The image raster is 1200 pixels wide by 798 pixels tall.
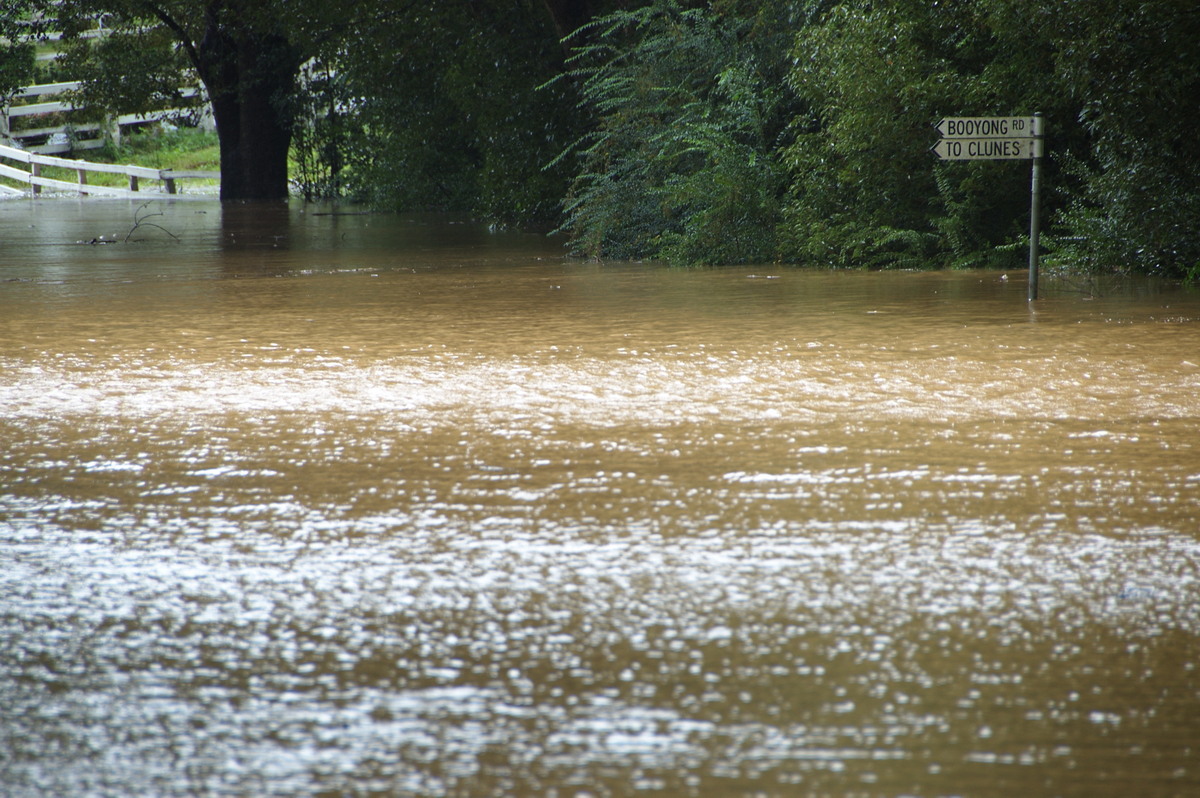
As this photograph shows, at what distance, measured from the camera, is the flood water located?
2.67 metres

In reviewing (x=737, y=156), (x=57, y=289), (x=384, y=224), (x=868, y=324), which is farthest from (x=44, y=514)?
(x=384, y=224)

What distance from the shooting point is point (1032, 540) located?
3.94 meters

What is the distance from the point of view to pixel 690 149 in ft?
45.9

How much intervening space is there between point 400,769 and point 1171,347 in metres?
5.90

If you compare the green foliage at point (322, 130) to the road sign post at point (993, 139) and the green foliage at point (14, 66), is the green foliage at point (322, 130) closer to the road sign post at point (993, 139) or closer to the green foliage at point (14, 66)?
the green foliage at point (14, 66)

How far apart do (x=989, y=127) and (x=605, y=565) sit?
6.32m

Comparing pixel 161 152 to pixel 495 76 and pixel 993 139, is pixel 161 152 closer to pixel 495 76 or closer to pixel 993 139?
pixel 495 76

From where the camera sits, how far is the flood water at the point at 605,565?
2.67 meters

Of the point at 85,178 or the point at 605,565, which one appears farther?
the point at 85,178

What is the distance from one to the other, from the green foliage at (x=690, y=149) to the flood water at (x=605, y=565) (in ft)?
20.3

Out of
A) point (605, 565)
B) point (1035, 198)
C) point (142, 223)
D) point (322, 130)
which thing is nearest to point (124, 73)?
point (322, 130)

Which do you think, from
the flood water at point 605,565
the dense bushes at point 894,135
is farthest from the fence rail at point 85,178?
the flood water at point 605,565

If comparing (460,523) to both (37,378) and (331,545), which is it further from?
(37,378)

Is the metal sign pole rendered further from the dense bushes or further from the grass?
the grass
